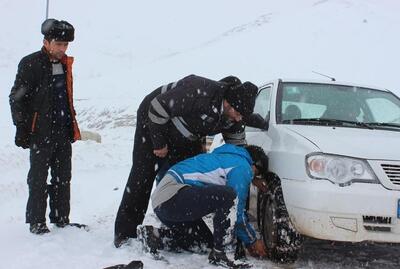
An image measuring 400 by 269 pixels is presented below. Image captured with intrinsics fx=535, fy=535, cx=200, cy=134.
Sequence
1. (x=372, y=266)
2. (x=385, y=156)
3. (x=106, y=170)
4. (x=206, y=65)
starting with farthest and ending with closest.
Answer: (x=206, y=65)
(x=106, y=170)
(x=372, y=266)
(x=385, y=156)

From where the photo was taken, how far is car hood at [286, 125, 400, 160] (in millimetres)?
3832

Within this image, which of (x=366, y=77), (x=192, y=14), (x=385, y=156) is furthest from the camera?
(x=192, y=14)

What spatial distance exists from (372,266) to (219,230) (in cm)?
133

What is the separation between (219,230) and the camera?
392 centimetres

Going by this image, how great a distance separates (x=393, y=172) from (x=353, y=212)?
0.42 metres

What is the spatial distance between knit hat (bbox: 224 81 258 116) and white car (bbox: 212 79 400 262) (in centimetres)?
48

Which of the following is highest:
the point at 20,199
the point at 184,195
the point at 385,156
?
the point at 385,156

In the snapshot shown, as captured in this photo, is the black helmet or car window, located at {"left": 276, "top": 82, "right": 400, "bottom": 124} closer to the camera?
the black helmet

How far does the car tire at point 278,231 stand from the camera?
4039 millimetres

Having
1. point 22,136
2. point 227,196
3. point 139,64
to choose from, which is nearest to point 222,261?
point 227,196

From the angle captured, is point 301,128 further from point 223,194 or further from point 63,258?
point 63,258

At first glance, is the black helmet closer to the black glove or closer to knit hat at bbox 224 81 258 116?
the black glove

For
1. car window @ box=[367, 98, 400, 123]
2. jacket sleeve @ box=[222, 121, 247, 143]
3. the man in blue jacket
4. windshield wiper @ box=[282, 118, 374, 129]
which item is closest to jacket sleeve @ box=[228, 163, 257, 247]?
the man in blue jacket

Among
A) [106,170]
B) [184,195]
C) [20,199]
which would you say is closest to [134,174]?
[184,195]
